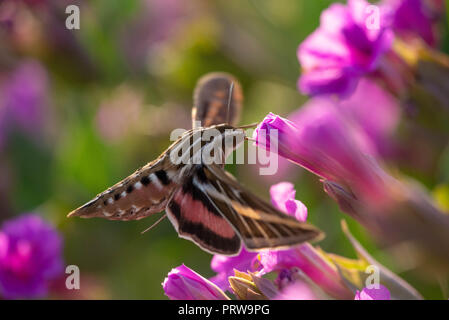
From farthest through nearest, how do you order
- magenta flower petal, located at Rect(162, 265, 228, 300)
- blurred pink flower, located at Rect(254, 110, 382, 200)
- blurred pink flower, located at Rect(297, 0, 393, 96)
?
blurred pink flower, located at Rect(297, 0, 393, 96) < magenta flower petal, located at Rect(162, 265, 228, 300) < blurred pink flower, located at Rect(254, 110, 382, 200)

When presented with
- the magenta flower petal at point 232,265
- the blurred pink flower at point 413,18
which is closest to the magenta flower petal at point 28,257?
the magenta flower petal at point 232,265

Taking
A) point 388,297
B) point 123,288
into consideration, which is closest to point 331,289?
point 388,297

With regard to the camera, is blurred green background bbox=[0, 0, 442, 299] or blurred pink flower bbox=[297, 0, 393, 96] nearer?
blurred pink flower bbox=[297, 0, 393, 96]

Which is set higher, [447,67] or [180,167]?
[447,67]

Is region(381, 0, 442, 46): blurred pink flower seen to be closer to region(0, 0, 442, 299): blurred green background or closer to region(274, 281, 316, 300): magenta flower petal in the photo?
region(0, 0, 442, 299): blurred green background

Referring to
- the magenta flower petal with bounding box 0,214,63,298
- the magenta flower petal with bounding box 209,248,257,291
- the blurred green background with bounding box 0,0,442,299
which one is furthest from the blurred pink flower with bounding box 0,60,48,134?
the magenta flower petal with bounding box 209,248,257,291

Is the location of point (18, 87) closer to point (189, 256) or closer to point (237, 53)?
point (237, 53)

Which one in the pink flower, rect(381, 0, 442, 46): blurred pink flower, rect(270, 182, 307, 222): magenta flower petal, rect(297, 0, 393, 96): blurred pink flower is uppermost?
rect(381, 0, 442, 46): blurred pink flower
